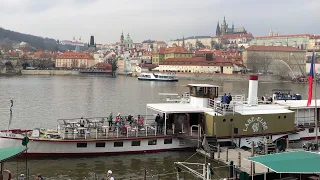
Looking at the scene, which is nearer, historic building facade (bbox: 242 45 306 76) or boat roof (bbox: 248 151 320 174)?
boat roof (bbox: 248 151 320 174)

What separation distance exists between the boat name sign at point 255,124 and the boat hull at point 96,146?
320 cm

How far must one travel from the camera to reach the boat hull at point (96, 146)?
61.1 feet

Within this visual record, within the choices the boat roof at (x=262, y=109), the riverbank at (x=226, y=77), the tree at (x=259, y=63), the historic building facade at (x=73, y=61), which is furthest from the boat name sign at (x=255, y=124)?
the historic building facade at (x=73, y=61)

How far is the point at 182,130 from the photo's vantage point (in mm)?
20953

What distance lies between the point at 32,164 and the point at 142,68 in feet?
419

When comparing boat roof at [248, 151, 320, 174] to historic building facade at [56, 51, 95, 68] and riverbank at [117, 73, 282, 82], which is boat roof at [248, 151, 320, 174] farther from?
historic building facade at [56, 51, 95, 68]

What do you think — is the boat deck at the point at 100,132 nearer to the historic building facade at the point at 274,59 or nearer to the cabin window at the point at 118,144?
the cabin window at the point at 118,144

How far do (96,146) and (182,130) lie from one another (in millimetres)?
4636

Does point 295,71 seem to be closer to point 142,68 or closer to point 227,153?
point 142,68

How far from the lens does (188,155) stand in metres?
20.6

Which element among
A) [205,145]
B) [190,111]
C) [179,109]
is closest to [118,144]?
[179,109]

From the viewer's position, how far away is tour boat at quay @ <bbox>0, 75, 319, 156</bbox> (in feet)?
62.2

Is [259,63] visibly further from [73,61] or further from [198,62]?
[73,61]

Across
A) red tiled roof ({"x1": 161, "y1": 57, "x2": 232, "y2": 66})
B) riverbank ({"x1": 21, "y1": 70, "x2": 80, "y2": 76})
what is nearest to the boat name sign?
red tiled roof ({"x1": 161, "y1": 57, "x2": 232, "y2": 66})
